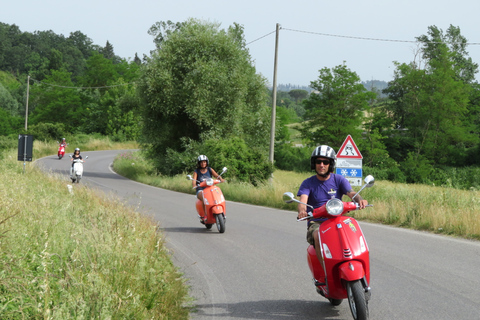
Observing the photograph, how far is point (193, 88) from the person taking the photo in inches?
1415

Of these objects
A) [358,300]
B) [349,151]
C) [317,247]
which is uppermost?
[349,151]

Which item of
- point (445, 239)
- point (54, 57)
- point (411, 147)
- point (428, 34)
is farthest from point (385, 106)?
point (54, 57)

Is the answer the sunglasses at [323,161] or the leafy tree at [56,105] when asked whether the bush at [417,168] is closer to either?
the leafy tree at [56,105]

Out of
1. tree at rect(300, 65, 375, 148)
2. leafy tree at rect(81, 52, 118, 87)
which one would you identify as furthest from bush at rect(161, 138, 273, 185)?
leafy tree at rect(81, 52, 118, 87)

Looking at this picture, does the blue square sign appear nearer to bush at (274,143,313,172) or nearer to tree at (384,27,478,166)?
tree at (384,27,478,166)

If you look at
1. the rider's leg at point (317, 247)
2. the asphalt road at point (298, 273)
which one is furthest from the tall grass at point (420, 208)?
the rider's leg at point (317, 247)

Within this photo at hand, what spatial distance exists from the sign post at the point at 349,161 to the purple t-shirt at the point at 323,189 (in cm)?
990

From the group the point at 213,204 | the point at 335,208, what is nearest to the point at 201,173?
the point at 213,204

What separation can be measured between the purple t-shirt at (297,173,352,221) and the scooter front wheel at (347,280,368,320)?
1.13m

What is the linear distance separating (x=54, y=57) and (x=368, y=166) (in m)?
89.4

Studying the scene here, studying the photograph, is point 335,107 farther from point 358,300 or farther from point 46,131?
point 358,300

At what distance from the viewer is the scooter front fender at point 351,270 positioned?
5285 mm

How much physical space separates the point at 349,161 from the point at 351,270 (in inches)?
439

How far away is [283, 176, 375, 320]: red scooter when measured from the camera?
5281 mm
